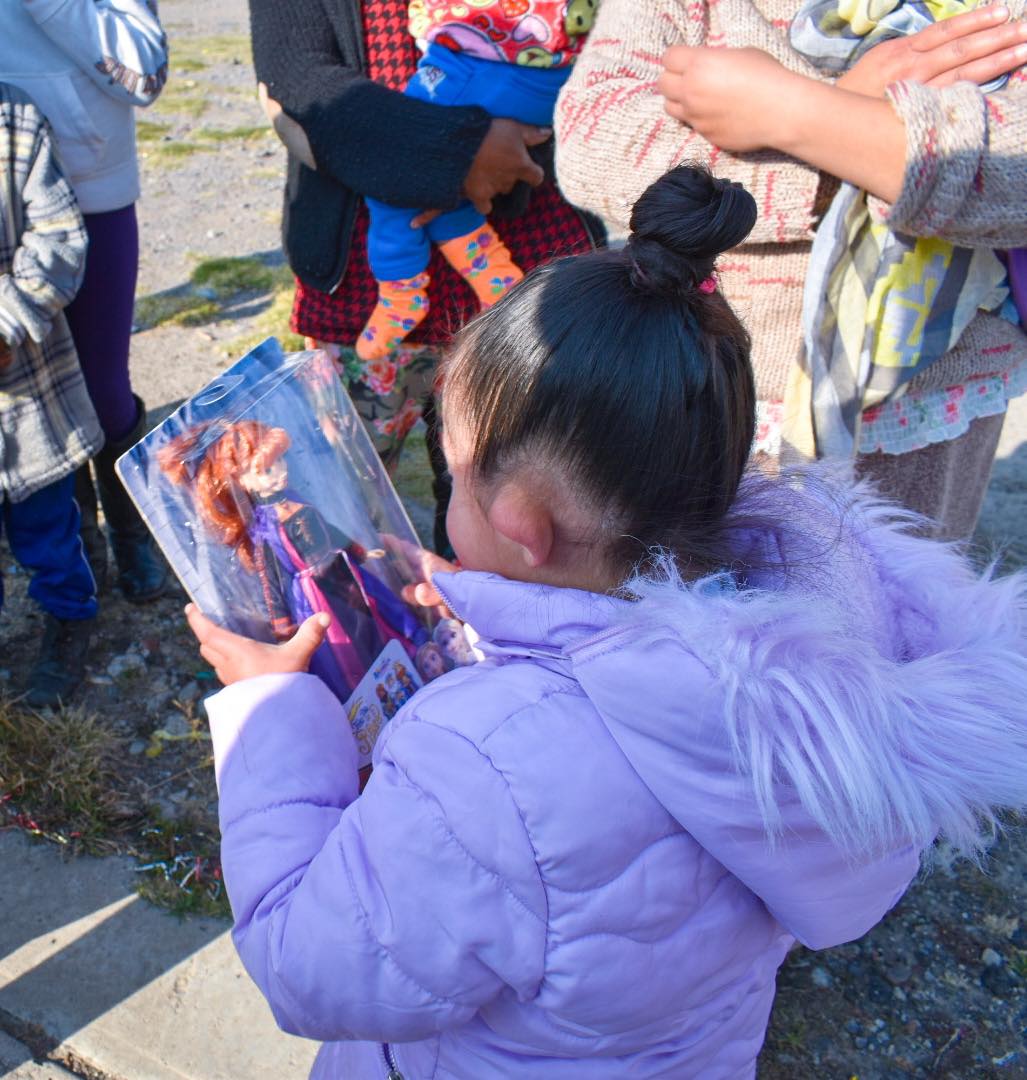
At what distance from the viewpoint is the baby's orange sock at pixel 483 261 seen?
2.32 meters

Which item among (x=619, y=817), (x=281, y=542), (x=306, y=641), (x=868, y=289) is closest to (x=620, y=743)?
(x=619, y=817)

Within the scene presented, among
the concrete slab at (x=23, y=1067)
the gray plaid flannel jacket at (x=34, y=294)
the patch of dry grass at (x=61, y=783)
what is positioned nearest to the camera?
the concrete slab at (x=23, y=1067)

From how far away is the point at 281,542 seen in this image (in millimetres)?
1352

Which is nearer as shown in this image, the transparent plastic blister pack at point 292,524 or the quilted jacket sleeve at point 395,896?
the quilted jacket sleeve at point 395,896

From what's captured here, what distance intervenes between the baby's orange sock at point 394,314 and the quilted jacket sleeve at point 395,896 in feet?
4.60

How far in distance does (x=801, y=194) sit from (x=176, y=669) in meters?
2.17

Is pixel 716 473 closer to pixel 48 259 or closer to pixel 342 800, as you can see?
pixel 342 800

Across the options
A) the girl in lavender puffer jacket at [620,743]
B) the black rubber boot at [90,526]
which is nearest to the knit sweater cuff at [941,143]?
the girl in lavender puffer jacket at [620,743]

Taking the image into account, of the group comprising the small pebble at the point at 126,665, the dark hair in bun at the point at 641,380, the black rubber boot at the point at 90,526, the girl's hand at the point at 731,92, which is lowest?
the small pebble at the point at 126,665

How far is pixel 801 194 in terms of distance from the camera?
166 cm

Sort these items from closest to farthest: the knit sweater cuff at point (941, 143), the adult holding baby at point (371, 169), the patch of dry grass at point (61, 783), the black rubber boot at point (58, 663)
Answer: the knit sweater cuff at point (941, 143) < the adult holding baby at point (371, 169) < the patch of dry grass at point (61, 783) < the black rubber boot at point (58, 663)

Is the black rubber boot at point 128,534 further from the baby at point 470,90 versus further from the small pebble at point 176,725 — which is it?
the baby at point 470,90

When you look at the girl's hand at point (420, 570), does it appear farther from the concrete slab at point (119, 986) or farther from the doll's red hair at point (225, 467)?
the concrete slab at point (119, 986)

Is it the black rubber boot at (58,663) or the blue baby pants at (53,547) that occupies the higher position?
the blue baby pants at (53,547)
